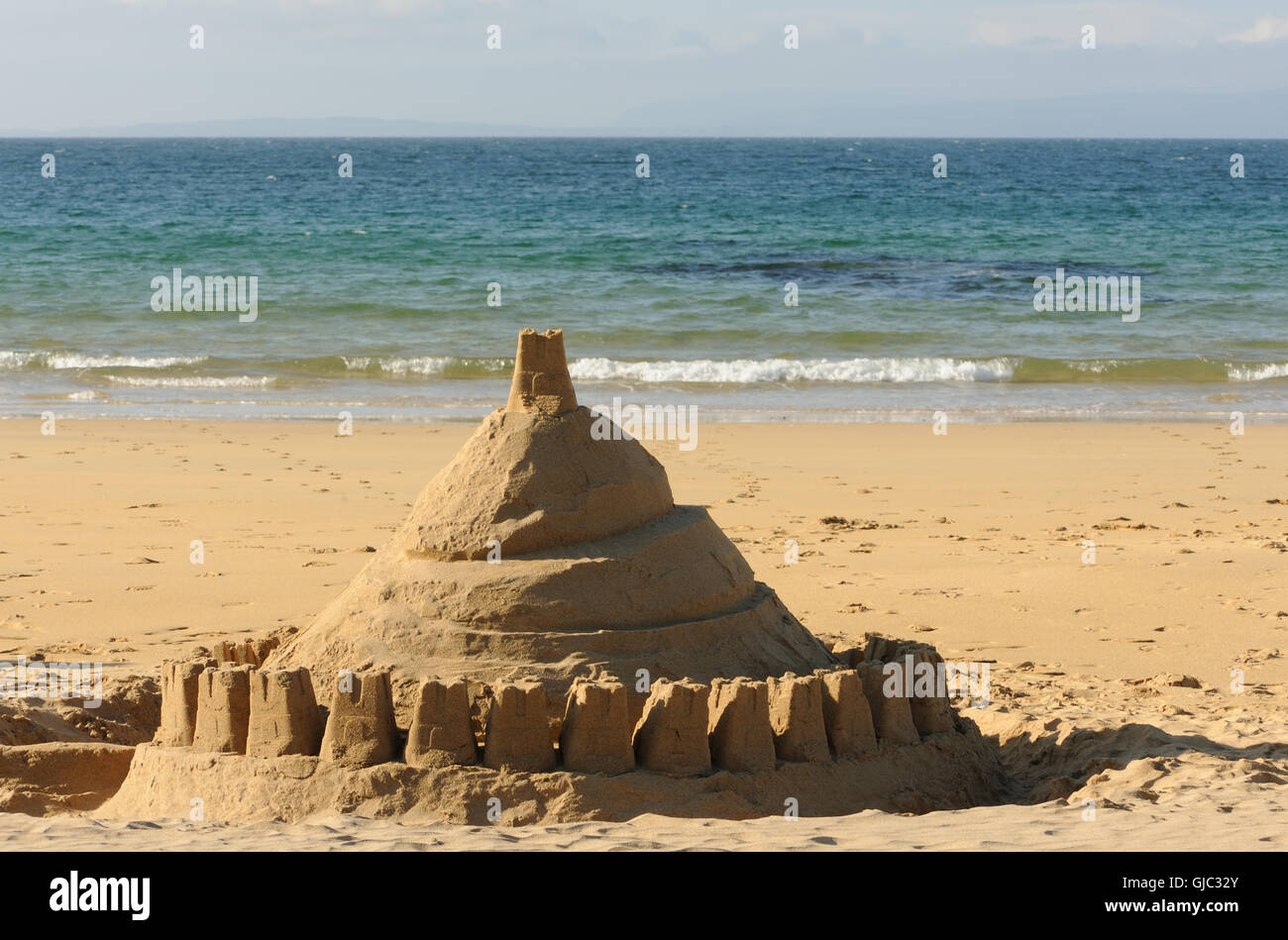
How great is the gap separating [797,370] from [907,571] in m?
8.58

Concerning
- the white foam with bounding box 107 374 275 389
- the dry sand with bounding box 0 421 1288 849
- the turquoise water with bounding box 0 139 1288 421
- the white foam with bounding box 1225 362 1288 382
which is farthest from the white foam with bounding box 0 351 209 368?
the white foam with bounding box 1225 362 1288 382

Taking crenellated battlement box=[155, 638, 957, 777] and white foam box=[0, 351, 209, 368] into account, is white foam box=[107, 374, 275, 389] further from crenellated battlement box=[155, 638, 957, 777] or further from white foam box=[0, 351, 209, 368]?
crenellated battlement box=[155, 638, 957, 777]

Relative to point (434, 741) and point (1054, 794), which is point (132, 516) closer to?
point (434, 741)

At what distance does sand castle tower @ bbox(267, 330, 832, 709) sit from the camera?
14.4 feet

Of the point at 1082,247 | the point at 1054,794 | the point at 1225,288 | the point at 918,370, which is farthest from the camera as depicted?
the point at 1082,247

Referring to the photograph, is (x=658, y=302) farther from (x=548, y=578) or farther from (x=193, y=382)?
(x=548, y=578)

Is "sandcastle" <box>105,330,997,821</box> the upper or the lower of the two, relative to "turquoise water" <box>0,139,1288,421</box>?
lower

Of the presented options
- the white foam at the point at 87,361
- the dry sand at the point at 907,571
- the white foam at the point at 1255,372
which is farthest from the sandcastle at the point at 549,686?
the white foam at the point at 1255,372

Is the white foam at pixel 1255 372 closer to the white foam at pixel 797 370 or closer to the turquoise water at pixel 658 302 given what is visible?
the turquoise water at pixel 658 302

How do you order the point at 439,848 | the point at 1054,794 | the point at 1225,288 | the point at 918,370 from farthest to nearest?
the point at 1225,288 → the point at 918,370 → the point at 1054,794 → the point at 439,848

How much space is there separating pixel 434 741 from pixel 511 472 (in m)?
0.93

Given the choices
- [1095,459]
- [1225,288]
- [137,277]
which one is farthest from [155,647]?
[1225,288]

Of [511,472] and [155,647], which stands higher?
[511,472]

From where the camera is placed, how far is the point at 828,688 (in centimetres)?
A: 451
